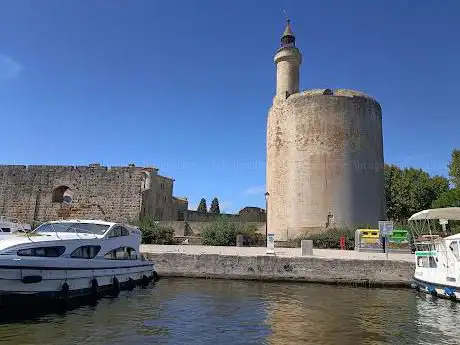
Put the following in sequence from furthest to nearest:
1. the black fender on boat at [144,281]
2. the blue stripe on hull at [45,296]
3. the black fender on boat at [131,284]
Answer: the black fender on boat at [144,281] < the black fender on boat at [131,284] < the blue stripe on hull at [45,296]

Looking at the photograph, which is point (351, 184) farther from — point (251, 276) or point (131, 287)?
point (131, 287)

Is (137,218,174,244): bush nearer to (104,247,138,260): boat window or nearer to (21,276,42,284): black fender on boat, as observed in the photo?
(104,247,138,260): boat window

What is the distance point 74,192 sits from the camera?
2912cm

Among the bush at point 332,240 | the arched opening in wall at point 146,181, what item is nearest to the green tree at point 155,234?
the bush at point 332,240

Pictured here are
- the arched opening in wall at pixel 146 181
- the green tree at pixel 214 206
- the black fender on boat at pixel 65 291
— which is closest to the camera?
the black fender on boat at pixel 65 291

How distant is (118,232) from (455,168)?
30.9m

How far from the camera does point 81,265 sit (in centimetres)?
1108

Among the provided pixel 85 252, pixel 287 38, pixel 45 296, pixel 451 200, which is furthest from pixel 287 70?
pixel 45 296

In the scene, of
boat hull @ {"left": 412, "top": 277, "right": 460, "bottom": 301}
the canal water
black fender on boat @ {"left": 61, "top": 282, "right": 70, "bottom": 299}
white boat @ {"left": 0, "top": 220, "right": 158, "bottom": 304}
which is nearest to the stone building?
white boat @ {"left": 0, "top": 220, "right": 158, "bottom": 304}

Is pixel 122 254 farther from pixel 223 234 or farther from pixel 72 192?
pixel 72 192

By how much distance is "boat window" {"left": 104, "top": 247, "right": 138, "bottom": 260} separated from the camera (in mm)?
12844

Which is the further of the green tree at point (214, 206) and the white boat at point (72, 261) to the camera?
the green tree at point (214, 206)

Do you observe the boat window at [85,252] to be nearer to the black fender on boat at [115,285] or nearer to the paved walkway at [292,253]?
the black fender on boat at [115,285]

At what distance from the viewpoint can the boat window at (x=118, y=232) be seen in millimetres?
13045
